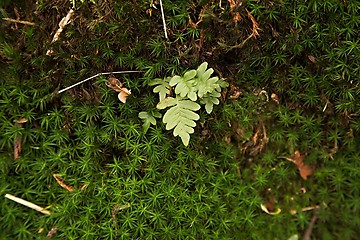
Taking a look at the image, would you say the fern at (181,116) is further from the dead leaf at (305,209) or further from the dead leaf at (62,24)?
the dead leaf at (305,209)

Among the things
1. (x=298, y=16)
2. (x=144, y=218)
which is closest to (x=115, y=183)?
(x=144, y=218)

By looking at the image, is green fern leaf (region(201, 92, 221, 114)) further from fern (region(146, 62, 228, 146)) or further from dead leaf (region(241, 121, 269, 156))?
dead leaf (region(241, 121, 269, 156))

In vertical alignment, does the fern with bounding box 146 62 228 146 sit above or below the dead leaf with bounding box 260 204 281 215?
above

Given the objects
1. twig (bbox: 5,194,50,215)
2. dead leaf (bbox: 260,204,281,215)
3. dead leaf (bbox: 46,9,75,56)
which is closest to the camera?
dead leaf (bbox: 46,9,75,56)

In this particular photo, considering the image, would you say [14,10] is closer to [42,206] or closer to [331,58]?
[42,206]

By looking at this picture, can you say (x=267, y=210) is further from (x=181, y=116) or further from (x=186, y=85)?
(x=186, y=85)

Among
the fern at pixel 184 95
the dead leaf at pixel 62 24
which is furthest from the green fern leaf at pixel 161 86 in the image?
the dead leaf at pixel 62 24

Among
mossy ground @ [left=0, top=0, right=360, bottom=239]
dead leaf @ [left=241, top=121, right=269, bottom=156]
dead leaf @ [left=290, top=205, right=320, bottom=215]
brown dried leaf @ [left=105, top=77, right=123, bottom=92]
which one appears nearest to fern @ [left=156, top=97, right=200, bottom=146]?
mossy ground @ [left=0, top=0, right=360, bottom=239]

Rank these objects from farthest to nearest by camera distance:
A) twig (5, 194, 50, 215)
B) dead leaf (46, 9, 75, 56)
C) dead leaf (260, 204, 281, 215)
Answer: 1. dead leaf (260, 204, 281, 215)
2. twig (5, 194, 50, 215)
3. dead leaf (46, 9, 75, 56)
